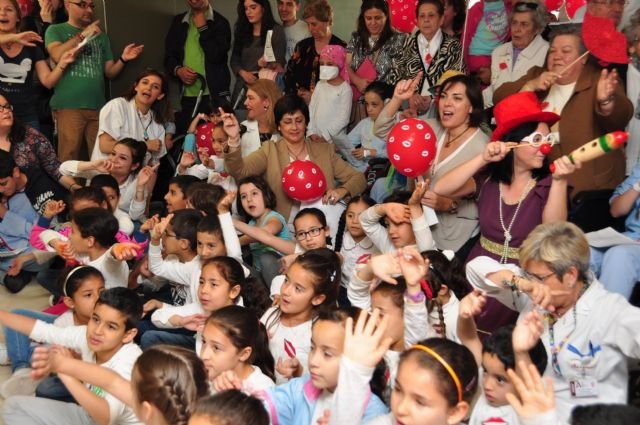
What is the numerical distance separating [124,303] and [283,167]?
1464 mm

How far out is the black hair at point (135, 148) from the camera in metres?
4.22

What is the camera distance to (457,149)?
3025mm

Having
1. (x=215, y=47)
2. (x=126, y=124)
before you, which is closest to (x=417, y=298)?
(x=126, y=124)

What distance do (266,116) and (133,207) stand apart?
2.97ft

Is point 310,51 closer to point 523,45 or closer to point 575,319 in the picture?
point 523,45

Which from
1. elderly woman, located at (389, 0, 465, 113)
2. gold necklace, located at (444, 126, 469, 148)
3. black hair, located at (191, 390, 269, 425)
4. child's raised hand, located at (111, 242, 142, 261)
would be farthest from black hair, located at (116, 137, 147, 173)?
black hair, located at (191, 390, 269, 425)

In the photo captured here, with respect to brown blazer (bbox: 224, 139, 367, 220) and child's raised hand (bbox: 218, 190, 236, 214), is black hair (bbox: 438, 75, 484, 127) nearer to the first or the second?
brown blazer (bbox: 224, 139, 367, 220)

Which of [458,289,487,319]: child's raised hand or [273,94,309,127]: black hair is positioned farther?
[273,94,309,127]: black hair

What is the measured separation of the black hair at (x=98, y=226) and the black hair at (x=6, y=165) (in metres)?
0.82

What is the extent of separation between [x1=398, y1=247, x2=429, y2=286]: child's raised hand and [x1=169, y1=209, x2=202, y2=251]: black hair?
4.34 feet

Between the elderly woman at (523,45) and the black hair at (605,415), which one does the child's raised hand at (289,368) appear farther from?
the elderly woman at (523,45)

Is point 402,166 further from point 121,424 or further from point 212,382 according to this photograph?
point 121,424

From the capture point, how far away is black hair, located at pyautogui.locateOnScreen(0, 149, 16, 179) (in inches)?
Answer: 151

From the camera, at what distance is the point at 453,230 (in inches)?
118
